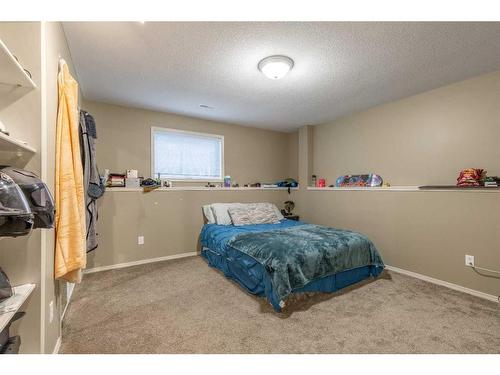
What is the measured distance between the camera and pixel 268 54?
204 centimetres

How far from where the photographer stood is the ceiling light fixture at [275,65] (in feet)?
6.79

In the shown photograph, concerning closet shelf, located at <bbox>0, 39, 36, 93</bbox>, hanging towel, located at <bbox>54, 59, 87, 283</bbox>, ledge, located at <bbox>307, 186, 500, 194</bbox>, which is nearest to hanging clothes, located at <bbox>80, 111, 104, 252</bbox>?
hanging towel, located at <bbox>54, 59, 87, 283</bbox>

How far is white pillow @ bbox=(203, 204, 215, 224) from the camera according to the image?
11.8 feet

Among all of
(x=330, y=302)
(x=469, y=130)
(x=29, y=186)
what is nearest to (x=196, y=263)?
(x=330, y=302)

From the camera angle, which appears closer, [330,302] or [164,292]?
[330,302]

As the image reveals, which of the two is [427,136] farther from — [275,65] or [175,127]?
[175,127]

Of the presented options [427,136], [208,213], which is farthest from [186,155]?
[427,136]

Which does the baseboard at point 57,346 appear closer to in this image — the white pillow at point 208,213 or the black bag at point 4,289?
the black bag at point 4,289

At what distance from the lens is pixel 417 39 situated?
1.83m

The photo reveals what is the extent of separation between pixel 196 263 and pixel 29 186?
103 inches

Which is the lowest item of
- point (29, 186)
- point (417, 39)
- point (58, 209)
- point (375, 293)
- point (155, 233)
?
point (375, 293)

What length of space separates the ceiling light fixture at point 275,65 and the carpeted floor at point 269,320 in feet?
7.38
